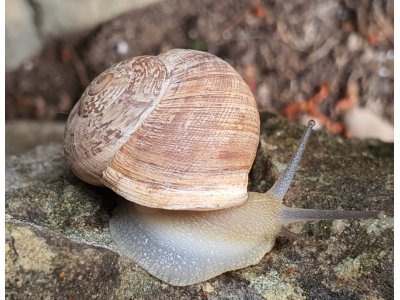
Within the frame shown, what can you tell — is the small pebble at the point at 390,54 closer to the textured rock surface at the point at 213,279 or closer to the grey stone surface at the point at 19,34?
the textured rock surface at the point at 213,279

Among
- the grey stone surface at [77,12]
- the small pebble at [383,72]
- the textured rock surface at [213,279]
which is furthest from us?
the small pebble at [383,72]

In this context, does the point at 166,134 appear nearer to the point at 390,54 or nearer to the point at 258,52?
the point at 258,52

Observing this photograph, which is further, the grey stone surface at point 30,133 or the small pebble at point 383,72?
the small pebble at point 383,72

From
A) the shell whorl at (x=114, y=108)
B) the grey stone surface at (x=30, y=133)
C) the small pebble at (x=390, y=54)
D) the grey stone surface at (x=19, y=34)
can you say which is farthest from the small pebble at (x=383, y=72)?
the grey stone surface at (x=19, y=34)

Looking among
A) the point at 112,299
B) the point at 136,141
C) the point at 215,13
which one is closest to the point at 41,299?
the point at 112,299

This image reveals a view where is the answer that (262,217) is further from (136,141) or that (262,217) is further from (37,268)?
(37,268)

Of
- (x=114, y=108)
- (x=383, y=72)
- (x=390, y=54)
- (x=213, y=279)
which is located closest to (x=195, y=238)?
(x=213, y=279)

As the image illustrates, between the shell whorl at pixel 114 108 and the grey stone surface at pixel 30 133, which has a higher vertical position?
the shell whorl at pixel 114 108

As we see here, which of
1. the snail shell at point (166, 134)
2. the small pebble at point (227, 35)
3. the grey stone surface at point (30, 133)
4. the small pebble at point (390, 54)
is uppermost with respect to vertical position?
the snail shell at point (166, 134)
